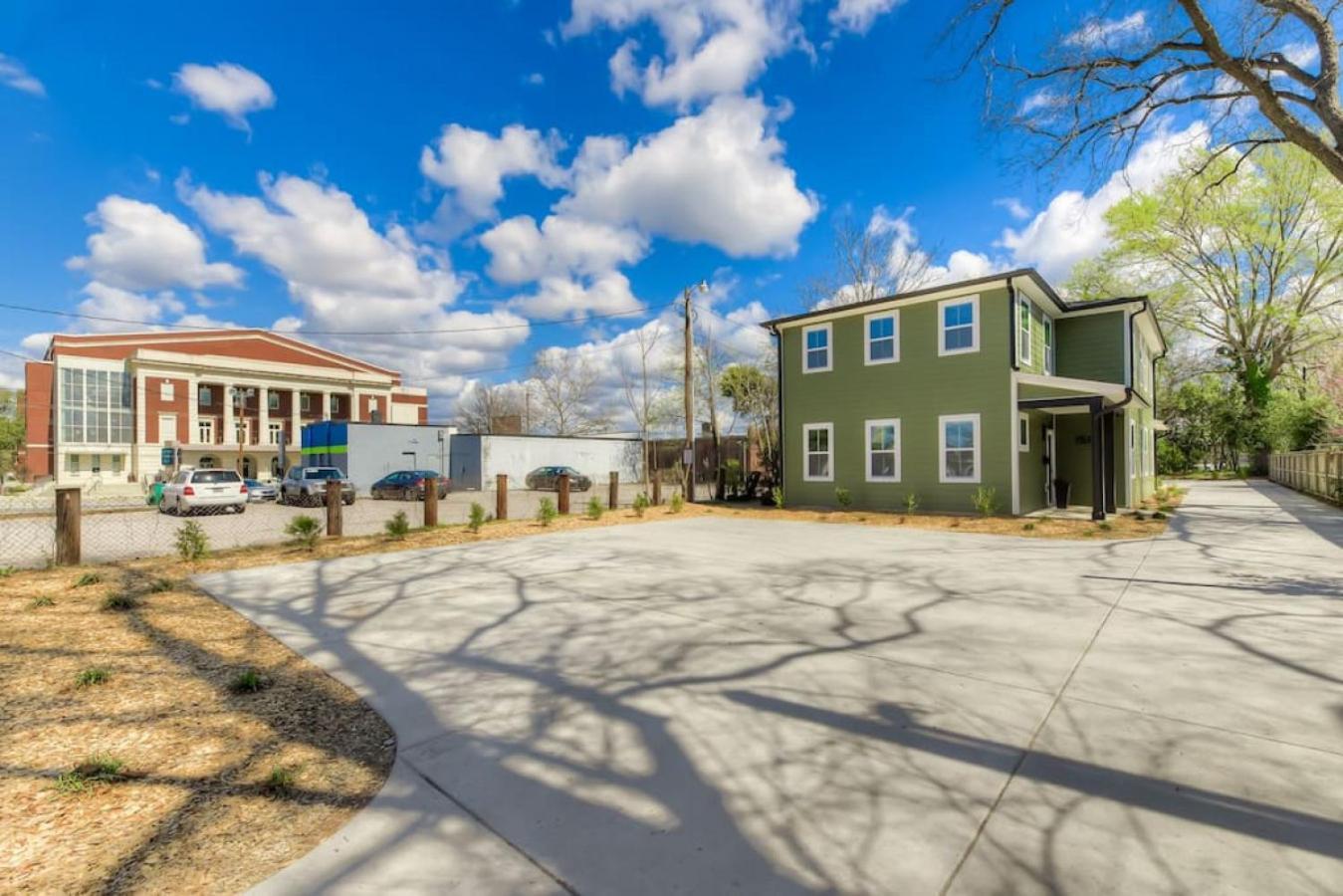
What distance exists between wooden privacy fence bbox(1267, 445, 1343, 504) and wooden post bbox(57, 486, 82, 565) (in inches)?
992

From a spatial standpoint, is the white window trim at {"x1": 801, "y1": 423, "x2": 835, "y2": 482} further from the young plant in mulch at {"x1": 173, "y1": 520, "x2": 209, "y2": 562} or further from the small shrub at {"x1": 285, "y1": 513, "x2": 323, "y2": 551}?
the young plant in mulch at {"x1": 173, "y1": 520, "x2": 209, "y2": 562}

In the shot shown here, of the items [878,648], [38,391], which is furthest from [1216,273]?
[38,391]

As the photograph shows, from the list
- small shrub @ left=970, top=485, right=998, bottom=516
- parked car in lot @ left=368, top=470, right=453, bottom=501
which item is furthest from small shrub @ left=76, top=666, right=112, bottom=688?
parked car in lot @ left=368, top=470, right=453, bottom=501

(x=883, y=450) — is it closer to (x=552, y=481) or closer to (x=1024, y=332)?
(x=1024, y=332)

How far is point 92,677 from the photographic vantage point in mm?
3604

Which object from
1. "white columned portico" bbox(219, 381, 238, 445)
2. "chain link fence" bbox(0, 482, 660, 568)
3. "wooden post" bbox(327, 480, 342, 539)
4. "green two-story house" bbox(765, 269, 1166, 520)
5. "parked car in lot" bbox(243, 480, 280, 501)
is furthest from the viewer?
"white columned portico" bbox(219, 381, 238, 445)

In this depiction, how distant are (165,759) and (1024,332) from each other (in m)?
15.7

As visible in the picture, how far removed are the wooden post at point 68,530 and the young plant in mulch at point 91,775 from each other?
6.46 m

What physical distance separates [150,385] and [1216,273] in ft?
225

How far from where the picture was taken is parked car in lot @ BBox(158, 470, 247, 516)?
56.5 feet

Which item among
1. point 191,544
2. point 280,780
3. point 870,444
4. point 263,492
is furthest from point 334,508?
point 263,492

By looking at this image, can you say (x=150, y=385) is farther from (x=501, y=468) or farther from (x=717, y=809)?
(x=717, y=809)

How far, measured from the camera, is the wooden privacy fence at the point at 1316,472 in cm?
1526

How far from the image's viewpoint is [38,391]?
48.1 meters
